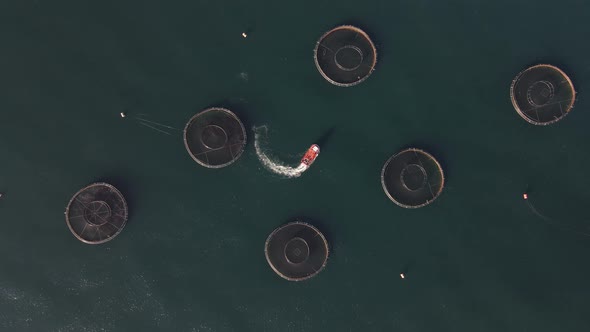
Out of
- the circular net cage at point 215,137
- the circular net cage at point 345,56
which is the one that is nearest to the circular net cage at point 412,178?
the circular net cage at point 345,56

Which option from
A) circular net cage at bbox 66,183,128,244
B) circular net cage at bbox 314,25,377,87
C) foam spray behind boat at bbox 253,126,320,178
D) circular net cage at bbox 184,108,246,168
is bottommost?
circular net cage at bbox 66,183,128,244

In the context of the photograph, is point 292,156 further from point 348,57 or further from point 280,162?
point 348,57

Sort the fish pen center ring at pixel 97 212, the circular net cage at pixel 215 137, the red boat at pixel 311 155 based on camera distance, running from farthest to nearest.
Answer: the red boat at pixel 311 155 → the circular net cage at pixel 215 137 → the fish pen center ring at pixel 97 212

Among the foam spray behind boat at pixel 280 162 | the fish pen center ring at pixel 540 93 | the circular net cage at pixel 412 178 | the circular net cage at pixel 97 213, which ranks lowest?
the circular net cage at pixel 97 213

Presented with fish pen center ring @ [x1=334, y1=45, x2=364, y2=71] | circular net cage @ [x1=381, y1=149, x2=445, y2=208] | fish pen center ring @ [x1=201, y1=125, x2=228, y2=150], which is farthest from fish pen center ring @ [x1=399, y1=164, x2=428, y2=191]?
fish pen center ring @ [x1=201, y1=125, x2=228, y2=150]

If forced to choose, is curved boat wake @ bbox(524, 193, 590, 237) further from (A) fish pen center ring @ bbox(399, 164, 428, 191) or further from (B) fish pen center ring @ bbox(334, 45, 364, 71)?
(B) fish pen center ring @ bbox(334, 45, 364, 71)

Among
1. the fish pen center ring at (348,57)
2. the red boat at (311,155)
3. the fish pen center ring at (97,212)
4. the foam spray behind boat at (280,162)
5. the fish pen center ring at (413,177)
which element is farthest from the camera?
the foam spray behind boat at (280,162)

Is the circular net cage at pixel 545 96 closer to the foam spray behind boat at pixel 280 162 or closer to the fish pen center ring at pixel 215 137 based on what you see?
the foam spray behind boat at pixel 280 162
